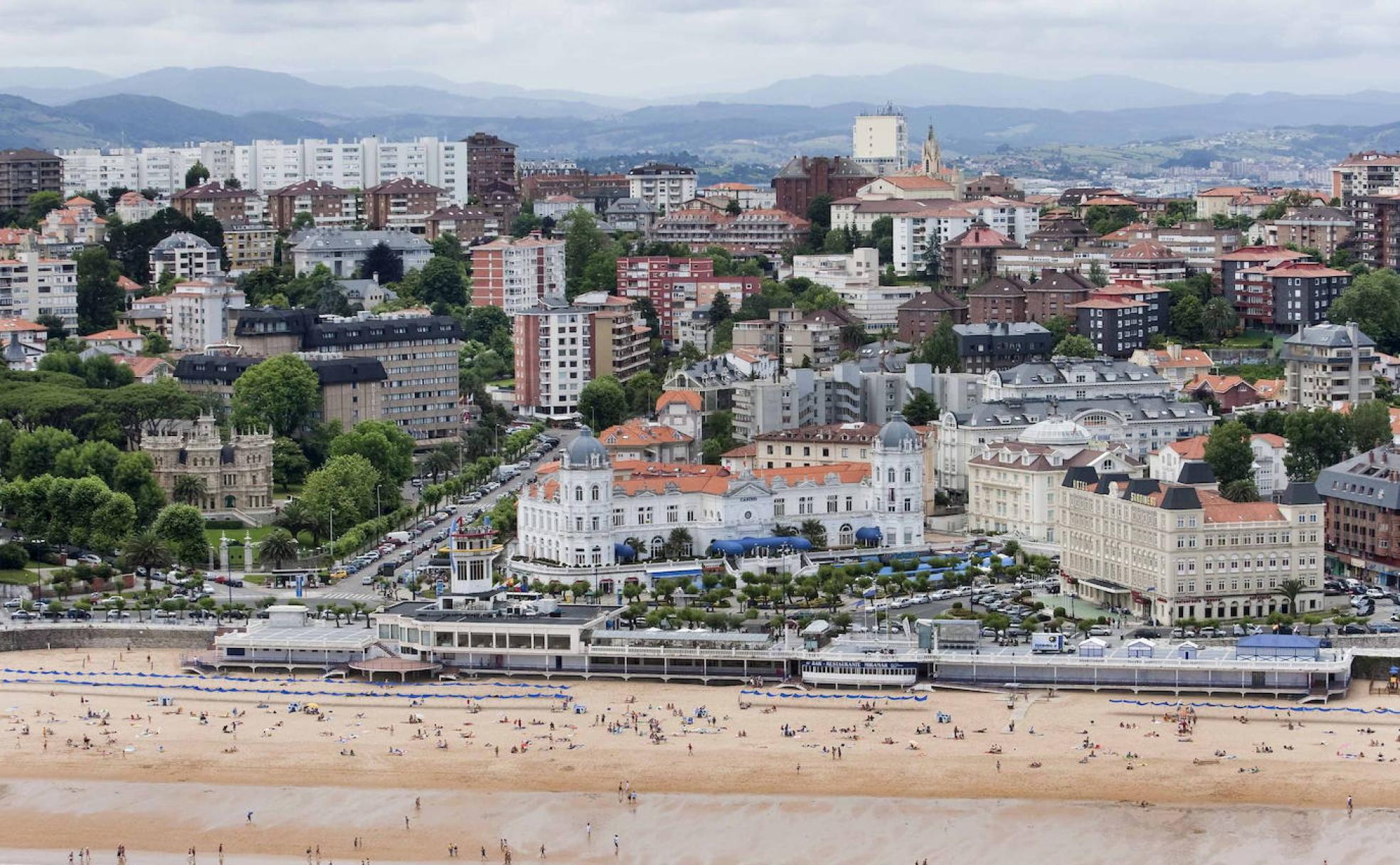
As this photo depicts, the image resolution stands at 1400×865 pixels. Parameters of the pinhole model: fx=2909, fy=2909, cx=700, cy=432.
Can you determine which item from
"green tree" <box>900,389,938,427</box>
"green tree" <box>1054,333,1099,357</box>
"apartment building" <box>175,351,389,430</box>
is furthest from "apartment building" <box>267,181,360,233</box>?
"green tree" <box>900,389,938,427</box>

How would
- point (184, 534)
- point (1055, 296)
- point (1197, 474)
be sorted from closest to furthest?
point (1197, 474)
point (184, 534)
point (1055, 296)

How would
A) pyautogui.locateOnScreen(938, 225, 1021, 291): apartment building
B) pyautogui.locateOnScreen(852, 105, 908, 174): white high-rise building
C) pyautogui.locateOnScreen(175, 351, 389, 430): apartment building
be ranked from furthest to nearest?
1. pyautogui.locateOnScreen(852, 105, 908, 174): white high-rise building
2. pyautogui.locateOnScreen(938, 225, 1021, 291): apartment building
3. pyautogui.locateOnScreen(175, 351, 389, 430): apartment building

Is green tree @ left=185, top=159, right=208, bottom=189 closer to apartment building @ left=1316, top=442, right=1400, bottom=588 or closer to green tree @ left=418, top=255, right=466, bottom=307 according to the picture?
green tree @ left=418, top=255, right=466, bottom=307

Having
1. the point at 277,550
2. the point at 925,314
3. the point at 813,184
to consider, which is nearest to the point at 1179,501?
the point at 277,550

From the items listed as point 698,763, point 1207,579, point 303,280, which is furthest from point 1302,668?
point 303,280

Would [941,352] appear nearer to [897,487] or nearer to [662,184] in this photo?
[897,487]

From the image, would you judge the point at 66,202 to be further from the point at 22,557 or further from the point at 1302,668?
the point at 1302,668
